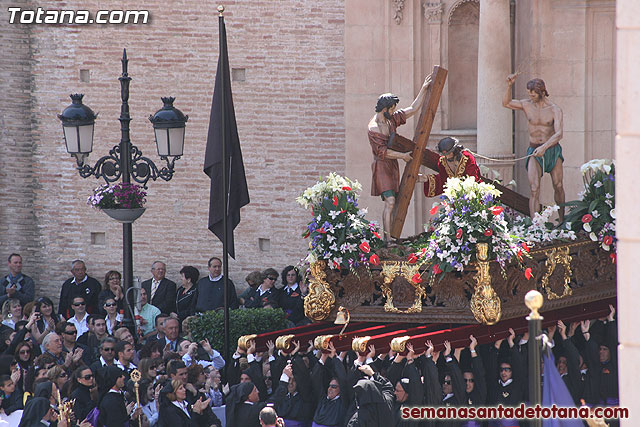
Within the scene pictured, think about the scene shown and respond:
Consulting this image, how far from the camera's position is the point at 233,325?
577 inches

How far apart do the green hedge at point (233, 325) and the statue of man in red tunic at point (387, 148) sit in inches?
78.3

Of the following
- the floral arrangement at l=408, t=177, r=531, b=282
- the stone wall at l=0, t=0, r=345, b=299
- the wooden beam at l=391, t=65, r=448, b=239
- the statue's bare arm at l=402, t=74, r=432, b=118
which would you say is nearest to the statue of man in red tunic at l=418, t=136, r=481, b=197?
the wooden beam at l=391, t=65, r=448, b=239

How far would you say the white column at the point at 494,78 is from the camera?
1639 cm

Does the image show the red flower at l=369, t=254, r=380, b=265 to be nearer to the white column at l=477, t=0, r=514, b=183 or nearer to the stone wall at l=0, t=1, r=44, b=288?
the white column at l=477, t=0, r=514, b=183

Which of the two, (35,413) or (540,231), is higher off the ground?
(540,231)

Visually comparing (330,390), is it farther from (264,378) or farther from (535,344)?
(535,344)

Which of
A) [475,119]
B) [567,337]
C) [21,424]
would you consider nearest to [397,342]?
[567,337]

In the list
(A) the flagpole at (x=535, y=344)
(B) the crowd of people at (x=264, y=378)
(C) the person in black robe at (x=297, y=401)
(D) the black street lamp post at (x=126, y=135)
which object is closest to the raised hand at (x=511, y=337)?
(B) the crowd of people at (x=264, y=378)

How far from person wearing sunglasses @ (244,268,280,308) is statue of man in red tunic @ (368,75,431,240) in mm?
2935

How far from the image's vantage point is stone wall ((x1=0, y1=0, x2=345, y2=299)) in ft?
60.5

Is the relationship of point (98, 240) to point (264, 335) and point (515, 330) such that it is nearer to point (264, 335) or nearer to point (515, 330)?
point (264, 335)

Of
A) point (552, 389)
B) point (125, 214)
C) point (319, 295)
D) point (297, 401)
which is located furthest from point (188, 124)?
point (552, 389)

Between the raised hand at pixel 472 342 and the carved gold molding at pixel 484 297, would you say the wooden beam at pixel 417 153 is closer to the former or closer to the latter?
the carved gold molding at pixel 484 297

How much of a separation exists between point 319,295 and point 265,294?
333 centimetres
